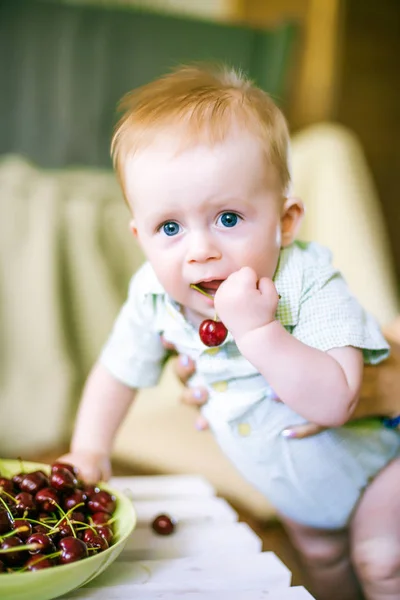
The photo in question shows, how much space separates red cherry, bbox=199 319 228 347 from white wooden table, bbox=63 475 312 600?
0.86 feet

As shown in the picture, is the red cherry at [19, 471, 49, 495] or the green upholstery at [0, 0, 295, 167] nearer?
the red cherry at [19, 471, 49, 495]

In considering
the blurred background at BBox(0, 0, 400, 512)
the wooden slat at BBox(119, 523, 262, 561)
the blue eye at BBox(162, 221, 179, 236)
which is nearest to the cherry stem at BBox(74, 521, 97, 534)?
the wooden slat at BBox(119, 523, 262, 561)

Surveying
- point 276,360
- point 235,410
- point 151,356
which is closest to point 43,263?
point 151,356

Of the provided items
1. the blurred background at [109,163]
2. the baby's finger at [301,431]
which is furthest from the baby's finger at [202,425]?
the blurred background at [109,163]

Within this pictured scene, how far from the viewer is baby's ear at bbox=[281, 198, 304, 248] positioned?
2.68 feet

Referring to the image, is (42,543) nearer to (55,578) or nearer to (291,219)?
(55,578)

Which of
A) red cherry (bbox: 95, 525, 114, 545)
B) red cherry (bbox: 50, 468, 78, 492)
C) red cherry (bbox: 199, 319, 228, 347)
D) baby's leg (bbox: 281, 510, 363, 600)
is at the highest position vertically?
red cherry (bbox: 199, 319, 228, 347)

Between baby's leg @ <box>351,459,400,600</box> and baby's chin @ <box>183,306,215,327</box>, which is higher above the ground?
baby's chin @ <box>183,306,215,327</box>

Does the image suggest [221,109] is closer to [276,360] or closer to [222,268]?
[222,268]

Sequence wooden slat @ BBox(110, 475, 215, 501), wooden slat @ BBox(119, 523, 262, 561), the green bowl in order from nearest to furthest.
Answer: the green bowl → wooden slat @ BBox(119, 523, 262, 561) → wooden slat @ BBox(110, 475, 215, 501)

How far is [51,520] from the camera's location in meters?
0.74

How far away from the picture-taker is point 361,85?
2.14m

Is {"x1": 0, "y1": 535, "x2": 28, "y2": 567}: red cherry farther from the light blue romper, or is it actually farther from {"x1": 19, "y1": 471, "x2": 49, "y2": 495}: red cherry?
the light blue romper

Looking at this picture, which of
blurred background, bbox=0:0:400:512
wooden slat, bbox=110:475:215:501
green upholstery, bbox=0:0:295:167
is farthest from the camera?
green upholstery, bbox=0:0:295:167
